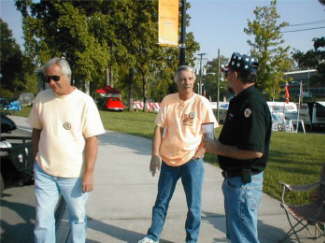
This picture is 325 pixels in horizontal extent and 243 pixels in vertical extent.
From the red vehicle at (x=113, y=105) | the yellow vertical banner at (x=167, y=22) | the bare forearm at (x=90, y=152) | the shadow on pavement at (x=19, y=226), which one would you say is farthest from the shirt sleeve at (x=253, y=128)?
the red vehicle at (x=113, y=105)

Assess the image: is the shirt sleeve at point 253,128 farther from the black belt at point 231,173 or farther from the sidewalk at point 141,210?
the sidewalk at point 141,210

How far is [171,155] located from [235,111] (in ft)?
3.72

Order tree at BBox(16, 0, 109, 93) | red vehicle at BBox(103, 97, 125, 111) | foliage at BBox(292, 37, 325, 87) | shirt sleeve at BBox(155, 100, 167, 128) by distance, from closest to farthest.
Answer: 1. shirt sleeve at BBox(155, 100, 167, 128)
2. foliage at BBox(292, 37, 325, 87)
3. tree at BBox(16, 0, 109, 93)
4. red vehicle at BBox(103, 97, 125, 111)

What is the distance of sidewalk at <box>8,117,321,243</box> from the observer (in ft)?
13.0

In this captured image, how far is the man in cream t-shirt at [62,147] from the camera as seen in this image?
2.96 m

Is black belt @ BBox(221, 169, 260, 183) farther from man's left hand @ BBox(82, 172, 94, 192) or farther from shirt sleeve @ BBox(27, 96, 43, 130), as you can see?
shirt sleeve @ BBox(27, 96, 43, 130)

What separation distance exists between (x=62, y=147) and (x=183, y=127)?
46.3 inches

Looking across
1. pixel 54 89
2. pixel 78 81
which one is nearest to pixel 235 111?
pixel 54 89

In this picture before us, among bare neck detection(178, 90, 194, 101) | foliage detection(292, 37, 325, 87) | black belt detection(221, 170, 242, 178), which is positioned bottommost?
black belt detection(221, 170, 242, 178)

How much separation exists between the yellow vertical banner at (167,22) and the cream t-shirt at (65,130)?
3.16 metres

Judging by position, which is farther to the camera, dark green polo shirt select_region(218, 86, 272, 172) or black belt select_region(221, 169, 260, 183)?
black belt select_region(221, 169, 260, 183)

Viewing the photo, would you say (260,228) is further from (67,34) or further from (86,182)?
(67,34)

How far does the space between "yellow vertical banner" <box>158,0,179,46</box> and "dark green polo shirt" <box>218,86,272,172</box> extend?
3554mm

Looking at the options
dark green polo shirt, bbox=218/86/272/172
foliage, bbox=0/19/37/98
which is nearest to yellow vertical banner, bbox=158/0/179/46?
dark green polo shirt, bbox=218/86/272/172
